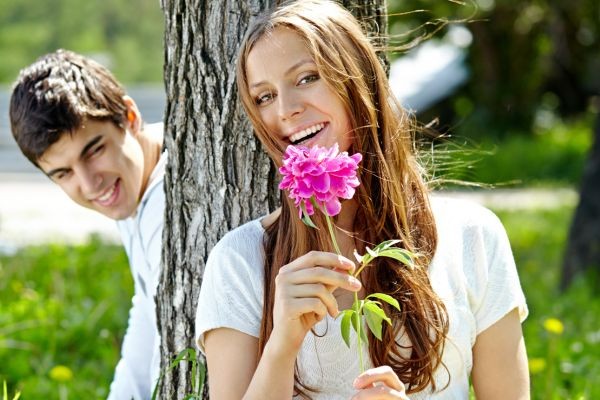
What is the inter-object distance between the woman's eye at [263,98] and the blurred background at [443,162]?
36 cm

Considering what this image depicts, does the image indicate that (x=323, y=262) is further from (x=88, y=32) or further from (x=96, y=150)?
(x=88, y=32)

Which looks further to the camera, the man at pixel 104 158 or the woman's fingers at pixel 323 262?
the man at pixel 104 158

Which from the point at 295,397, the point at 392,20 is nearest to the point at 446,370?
the point at 295,397

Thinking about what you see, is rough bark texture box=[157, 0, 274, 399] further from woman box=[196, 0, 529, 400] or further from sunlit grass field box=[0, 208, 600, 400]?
sunlit grass field box=[0, 208, 600, 400]

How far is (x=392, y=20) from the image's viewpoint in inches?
437

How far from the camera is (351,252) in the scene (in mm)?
2172

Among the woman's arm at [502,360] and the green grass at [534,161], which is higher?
the green grass at [534,161]

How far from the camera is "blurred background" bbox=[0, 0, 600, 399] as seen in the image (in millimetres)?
3838

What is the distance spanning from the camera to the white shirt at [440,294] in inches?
82.4

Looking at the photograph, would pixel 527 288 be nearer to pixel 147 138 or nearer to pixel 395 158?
pixel 147 138

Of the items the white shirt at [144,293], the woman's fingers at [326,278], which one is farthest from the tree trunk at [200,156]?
the woman's fingers at [326,278]

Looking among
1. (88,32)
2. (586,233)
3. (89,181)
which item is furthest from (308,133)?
(88,32)

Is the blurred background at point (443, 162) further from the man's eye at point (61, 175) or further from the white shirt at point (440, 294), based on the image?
the man's eye at point (61, 175)

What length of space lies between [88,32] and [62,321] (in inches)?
537
